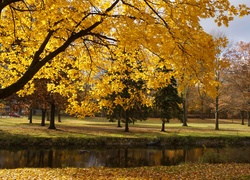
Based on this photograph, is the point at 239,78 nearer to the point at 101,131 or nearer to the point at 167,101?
the point at 167,101

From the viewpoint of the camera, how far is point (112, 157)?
18625mm

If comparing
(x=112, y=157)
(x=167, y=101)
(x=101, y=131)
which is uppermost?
(x=167, y=101)

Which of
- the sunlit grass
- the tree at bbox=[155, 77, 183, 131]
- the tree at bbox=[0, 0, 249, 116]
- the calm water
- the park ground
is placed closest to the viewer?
the tree at bbox=[0, 0, 249, 116]

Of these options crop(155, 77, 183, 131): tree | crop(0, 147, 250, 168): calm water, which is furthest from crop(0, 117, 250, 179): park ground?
crop(155, 77, 183, 131): tree

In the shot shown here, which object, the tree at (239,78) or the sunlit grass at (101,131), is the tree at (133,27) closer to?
the sunlit grass at (101,131)

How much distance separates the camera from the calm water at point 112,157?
15.0 metres

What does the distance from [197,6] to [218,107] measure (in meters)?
39.9

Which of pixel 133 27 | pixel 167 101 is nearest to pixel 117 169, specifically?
pixel 133 27

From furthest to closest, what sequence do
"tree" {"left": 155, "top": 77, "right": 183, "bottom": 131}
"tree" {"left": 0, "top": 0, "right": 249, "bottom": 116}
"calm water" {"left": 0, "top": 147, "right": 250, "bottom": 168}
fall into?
"tree" {"left": 155, "top": 77, "right": 183, "bottom": 131}, "calm water" {"left": 0, "top": 147, "right": 250, "bottom": 168}, "tree" {"left": 0, "top": 0, "right": 249, "bottom": 116}

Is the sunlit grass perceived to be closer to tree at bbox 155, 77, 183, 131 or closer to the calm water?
tree at bbox 155, 77, 183, 131

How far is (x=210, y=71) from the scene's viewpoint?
6.12 metres

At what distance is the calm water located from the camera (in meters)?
15.0

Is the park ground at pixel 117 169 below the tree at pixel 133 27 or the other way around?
below

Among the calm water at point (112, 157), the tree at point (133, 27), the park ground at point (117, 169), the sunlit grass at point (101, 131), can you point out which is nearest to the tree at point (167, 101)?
the sunlit grass at point (101, 131)
